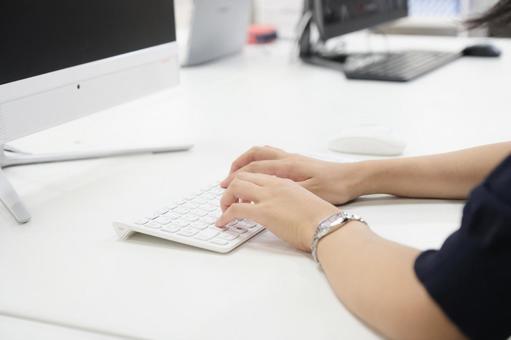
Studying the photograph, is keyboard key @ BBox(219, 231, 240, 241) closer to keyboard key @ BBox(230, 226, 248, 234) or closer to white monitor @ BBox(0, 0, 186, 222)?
keyboard key @ BBox(230, 226, 248, 234)

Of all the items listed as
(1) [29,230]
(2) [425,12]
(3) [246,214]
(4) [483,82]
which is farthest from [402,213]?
(2) [425,12]

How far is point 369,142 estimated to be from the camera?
3.54 feet

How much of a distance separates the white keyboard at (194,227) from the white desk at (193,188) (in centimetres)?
1

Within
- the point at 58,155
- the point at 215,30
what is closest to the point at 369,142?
the point at 58,155

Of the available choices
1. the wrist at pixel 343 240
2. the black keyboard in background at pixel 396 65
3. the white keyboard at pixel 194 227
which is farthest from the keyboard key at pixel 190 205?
the black keyboard in background at pixel 396 65

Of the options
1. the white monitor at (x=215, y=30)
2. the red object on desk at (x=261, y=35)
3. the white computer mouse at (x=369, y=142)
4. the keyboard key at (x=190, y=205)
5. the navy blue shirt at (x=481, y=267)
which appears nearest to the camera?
the navy blue shirt at (x=481, y=267)

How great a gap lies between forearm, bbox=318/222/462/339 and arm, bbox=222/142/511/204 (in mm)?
167

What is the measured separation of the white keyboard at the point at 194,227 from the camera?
0.76m

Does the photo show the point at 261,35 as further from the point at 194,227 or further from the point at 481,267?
the point at 481,267

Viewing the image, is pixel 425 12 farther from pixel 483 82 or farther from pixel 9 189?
pixel 9 189

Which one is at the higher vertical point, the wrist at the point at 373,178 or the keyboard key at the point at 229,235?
the wrist at the point at 373,178

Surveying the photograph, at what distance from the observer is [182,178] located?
3.31ft

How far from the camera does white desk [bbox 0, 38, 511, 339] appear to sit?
63 centimetres

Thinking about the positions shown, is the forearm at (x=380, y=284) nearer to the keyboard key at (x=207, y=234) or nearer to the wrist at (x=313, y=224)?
the wrist at (x=313, y=224)
